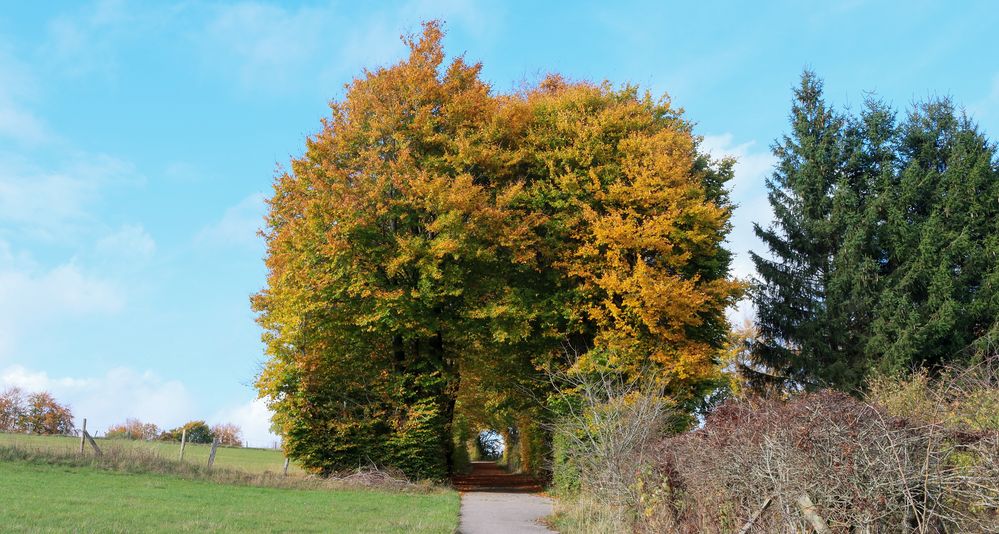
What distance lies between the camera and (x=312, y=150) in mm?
23688

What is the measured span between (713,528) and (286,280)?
1796 centimetres

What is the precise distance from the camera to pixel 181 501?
49.0 feet

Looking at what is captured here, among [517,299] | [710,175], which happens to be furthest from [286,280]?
[710,175]

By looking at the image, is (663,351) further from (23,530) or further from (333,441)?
(23,530)

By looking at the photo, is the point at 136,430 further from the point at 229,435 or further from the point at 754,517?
the point at 754,517

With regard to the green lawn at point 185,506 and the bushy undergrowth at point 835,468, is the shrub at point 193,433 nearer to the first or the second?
the green lawn at point 185,506

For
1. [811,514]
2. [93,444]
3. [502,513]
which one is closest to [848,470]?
[811,514]

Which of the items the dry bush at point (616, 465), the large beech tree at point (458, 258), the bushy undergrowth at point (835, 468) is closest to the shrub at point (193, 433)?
the large beech tree at point (458, 258)

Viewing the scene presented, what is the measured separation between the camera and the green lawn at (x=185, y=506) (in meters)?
11.1

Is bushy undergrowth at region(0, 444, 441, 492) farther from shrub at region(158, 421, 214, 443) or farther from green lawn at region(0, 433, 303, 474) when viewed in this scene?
shrub at region(158, 421, 214, 443)

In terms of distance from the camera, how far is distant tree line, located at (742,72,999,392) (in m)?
26.2

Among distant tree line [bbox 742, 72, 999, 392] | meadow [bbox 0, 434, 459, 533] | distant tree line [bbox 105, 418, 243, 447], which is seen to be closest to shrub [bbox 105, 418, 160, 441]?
distant tree line [bbox 105, 418, 243, 447]

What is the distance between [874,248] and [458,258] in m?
17.5

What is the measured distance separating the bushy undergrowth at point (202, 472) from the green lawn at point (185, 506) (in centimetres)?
47
